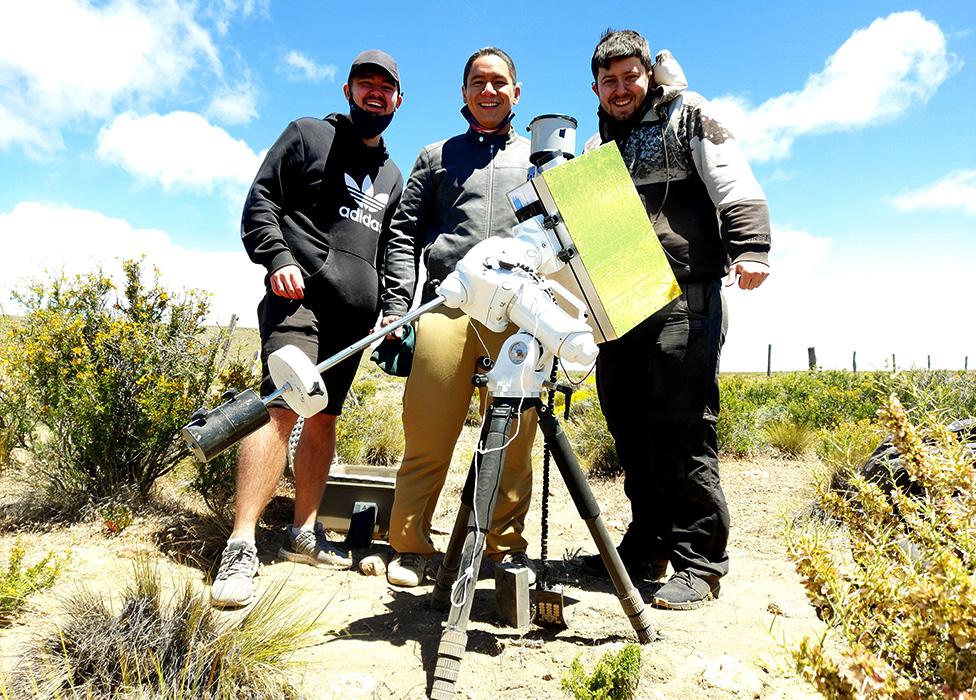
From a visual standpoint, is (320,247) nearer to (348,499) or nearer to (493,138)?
(493,138)

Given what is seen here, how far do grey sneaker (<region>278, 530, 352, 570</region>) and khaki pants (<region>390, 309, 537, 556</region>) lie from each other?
445 millimetres

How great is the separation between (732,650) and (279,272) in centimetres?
237

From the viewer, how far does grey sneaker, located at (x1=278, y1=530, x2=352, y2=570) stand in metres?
3.14

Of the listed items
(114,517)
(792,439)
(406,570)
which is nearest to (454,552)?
(406,570)

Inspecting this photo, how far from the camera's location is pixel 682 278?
2721 millimetres

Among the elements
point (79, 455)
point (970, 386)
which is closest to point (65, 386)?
point (79, 455)

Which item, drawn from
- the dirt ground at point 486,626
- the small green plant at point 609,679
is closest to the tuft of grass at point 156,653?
the dirt ground at point 486,626

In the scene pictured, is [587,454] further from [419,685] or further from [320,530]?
[419,685]

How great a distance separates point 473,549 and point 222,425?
0.83m

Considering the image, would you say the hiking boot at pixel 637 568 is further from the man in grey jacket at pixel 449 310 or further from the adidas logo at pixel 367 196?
the adidas logo at pixel 367 196

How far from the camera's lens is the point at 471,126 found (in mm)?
3170

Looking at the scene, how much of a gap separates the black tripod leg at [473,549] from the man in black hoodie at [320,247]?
131 centimetres

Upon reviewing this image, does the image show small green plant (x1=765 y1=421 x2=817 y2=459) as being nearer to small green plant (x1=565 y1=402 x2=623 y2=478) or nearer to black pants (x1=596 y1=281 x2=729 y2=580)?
small green plant (x1=565 y1=402 x2=623 y2=478)

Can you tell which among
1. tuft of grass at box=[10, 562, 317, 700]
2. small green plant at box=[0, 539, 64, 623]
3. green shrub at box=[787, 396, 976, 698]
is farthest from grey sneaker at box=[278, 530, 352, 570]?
green shrub at box=[787, 396, 976, 698]
